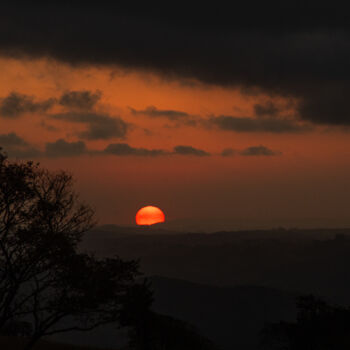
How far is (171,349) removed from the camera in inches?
2761

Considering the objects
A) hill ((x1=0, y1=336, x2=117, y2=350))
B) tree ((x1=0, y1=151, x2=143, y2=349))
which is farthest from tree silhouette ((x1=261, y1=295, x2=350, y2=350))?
tree ((x1=0, y1=151, x2=143, y2=349))

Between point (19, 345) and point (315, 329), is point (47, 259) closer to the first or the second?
point (19, 345)

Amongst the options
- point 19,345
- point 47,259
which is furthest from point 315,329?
→ point 47,259

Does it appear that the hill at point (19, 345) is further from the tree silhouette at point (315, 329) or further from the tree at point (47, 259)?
the tree silhouette at point (315, 329)

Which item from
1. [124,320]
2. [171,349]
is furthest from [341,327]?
[124,320]

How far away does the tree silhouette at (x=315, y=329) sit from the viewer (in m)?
81.6

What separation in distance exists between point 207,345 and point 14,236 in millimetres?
51680

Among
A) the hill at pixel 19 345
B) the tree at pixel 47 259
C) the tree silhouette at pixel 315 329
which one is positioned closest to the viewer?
the tree at pixel 47 259

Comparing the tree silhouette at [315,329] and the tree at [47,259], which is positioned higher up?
the tree at [47,259]

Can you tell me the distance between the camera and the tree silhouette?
81562 millimetres

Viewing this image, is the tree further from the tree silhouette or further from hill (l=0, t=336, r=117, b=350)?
the tree silhouette

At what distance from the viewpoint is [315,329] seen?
83.1 m

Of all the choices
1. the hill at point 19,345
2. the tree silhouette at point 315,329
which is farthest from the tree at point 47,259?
the tree silhouette at point 315,329

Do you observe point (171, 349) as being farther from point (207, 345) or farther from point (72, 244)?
point (72, 244)
